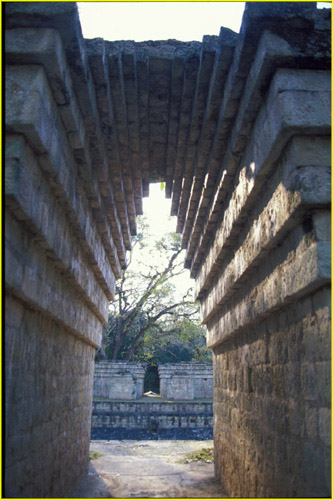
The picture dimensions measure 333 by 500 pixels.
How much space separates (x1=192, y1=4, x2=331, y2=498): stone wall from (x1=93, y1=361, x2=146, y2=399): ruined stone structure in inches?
518

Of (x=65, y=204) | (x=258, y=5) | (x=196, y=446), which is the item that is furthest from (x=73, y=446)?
(x=196, y=446)

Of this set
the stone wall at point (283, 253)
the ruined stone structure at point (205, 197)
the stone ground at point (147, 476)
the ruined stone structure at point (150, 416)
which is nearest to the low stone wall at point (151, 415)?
the ruined stone structure at point (150, 416)

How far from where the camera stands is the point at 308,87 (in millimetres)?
2719

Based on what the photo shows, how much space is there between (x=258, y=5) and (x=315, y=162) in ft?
3.93

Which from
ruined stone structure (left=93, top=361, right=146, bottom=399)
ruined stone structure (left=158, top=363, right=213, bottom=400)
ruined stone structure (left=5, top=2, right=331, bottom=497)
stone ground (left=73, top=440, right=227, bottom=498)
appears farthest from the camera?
ruined stone structure (left=158, top=363, right=213, bottom=400)

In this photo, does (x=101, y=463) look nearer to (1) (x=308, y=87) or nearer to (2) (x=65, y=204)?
(2) (x=65, y=204)

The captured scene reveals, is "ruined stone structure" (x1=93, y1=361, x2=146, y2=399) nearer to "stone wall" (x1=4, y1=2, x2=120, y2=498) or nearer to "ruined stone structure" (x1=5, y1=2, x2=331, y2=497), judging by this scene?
"ruined stone structure" (x1=5, y1=2, x2=331, y2=497)

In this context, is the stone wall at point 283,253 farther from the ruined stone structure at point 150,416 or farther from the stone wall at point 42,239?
the ruined stone structure at point 150,416

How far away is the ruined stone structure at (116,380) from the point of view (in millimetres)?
16734

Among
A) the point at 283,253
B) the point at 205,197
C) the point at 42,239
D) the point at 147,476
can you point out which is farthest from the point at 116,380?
the point at 283,253

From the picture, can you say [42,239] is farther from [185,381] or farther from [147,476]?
[185,381]

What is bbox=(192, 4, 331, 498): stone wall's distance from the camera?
246 centimetres

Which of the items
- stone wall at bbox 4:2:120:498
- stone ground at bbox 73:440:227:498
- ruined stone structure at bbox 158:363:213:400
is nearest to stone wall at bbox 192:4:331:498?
stone wall at bbox 4:2:120:498

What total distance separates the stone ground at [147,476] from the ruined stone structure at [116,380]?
644cm
